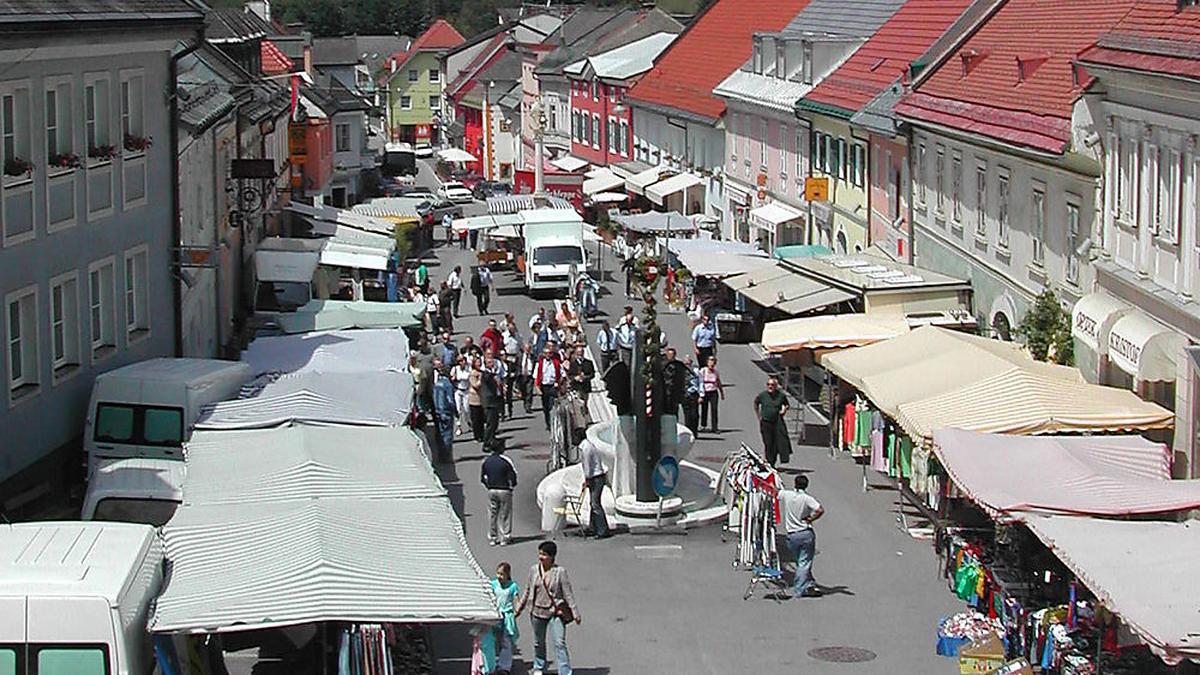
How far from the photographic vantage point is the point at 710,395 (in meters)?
30.2

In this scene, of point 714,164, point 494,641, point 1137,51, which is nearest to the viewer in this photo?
Answer: point 494,641

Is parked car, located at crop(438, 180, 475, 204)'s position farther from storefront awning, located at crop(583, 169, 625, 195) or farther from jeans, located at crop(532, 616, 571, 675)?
jeans, located at crop(532, 616, 571, 675)

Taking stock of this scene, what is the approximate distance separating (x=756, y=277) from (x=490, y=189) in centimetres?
5725

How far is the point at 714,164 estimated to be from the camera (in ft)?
195

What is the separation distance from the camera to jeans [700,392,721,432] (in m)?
30.2

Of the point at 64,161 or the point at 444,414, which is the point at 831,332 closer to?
the point at 444,414

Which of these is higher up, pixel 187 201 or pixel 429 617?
pixel 187 201

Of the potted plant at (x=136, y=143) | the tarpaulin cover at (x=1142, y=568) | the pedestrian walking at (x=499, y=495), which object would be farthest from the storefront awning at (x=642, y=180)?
the tarpaulin cover at (x=1142, y=568)

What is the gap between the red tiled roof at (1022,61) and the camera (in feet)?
96.0

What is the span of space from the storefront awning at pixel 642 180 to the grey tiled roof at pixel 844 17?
377 inches

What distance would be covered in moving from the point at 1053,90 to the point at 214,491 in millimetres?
15756

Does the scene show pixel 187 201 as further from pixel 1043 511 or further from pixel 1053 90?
pixel 1043 511

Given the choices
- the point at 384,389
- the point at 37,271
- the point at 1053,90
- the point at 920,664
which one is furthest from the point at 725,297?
the point at 920,664

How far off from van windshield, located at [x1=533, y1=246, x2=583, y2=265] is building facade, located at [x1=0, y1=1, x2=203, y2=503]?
2253 centimetres
